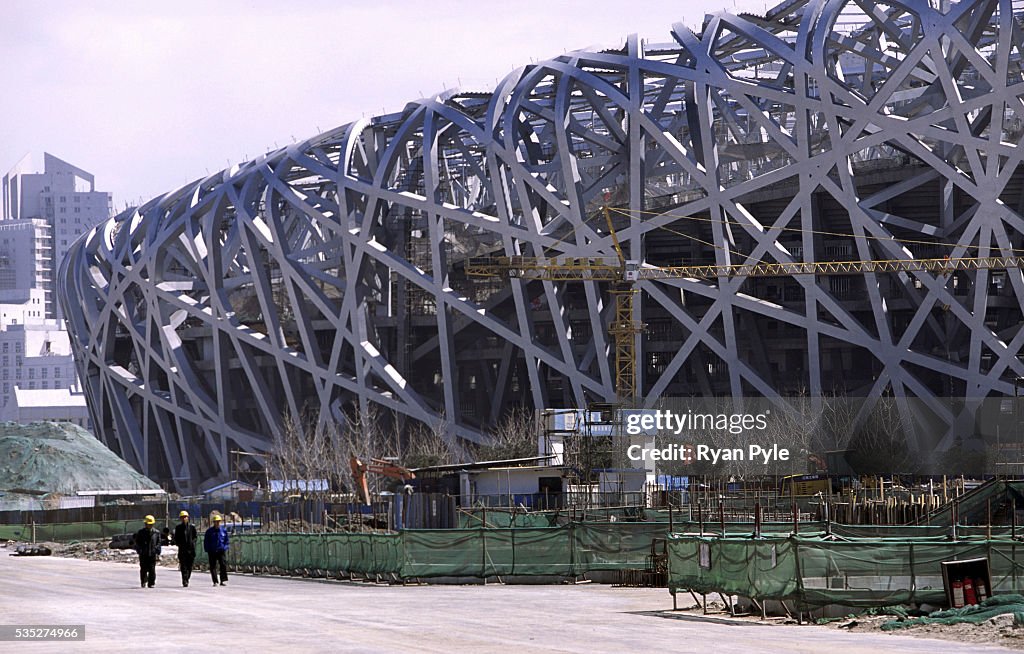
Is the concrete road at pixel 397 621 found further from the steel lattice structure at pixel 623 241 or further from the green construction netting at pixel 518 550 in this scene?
the steel lattice structure at pixel 623 241

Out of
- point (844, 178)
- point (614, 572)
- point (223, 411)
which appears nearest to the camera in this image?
point (614, 572)

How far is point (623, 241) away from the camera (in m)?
77.1

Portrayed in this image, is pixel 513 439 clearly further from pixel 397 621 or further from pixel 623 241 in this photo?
pixel 397 621

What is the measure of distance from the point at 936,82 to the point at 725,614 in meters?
51.3

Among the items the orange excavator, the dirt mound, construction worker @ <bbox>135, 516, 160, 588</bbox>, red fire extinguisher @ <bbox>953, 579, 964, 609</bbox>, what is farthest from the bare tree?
red fire extinguisher @ <bbox>953, 579, 964, 609</bbox>

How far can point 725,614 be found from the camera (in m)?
25.2

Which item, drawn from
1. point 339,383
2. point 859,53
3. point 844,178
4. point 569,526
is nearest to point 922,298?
point 844,178

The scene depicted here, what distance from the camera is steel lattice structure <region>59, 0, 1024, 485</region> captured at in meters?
70.3

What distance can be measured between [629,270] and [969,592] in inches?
2103

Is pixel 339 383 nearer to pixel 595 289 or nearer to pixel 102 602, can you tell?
pixel 595 289

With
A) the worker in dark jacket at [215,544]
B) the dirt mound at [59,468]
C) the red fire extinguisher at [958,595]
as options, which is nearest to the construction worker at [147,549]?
the worker in dark jacket at [215,544]

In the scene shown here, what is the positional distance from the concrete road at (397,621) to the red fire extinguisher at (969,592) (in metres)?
2.21

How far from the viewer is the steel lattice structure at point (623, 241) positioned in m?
70.3

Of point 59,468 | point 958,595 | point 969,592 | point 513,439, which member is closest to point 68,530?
point 59,468
